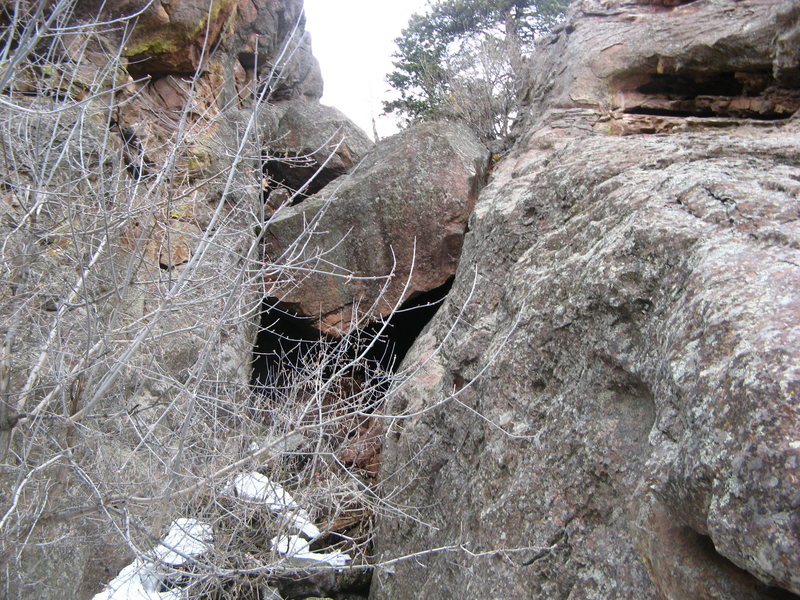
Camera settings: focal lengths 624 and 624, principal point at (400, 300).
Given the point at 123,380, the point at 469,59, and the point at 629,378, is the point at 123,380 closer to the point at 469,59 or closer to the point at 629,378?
the point at 629,378

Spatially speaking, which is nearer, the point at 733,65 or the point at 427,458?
the point at 427,458

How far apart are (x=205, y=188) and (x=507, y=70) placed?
6.13 meters

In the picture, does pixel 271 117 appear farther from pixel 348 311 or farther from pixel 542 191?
pixel 542 191

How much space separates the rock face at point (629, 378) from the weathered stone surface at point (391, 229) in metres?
1.80

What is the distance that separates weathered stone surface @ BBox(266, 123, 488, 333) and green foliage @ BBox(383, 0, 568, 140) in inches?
128

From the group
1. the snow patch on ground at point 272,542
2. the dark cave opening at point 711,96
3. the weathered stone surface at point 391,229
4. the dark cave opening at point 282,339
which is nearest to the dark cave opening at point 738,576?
the snow patch on ground at point 272,542

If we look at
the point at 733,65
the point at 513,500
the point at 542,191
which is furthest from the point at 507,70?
the point at 513,500

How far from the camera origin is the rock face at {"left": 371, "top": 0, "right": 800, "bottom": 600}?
1.96 m

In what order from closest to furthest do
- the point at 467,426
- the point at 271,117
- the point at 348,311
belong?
the point at 467,426
the point at 348,311
the point at 271,117

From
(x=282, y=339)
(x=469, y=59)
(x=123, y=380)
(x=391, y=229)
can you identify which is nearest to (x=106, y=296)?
(x=123, y=380)

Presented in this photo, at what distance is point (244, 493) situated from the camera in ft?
15.6

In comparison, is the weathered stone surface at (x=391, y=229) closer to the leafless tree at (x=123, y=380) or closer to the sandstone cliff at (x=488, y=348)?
the sandstone cliff at (x=488, y=348)

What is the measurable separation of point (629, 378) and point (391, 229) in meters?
5.05

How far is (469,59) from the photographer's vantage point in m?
12.1
